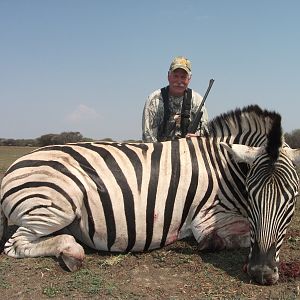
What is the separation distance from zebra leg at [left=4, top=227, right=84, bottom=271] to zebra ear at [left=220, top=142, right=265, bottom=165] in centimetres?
190

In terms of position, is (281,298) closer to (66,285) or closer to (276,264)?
(276,264)

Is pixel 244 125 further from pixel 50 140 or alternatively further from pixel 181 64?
pixel 50 140

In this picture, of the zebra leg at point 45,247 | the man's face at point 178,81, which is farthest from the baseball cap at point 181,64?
the zebra leg at point 45,247

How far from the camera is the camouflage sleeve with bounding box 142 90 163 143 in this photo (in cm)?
678

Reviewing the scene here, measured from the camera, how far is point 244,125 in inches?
200

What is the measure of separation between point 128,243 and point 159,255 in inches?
14.5

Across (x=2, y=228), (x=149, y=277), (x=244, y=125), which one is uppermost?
(x=244, y=125)

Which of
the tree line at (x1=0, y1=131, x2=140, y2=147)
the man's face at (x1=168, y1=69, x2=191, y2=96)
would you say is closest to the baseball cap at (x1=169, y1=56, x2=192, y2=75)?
the man's face at (x1=168, y1=69, x2=191, y2=96)

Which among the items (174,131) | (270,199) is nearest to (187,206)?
(270,199)

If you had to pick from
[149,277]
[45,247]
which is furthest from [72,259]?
[149,277]

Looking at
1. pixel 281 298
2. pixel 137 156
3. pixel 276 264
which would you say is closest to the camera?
pixel 281 298

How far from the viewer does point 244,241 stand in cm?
474

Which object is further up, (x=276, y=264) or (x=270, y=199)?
(x=270, y=199)

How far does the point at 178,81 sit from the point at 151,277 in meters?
3.61
